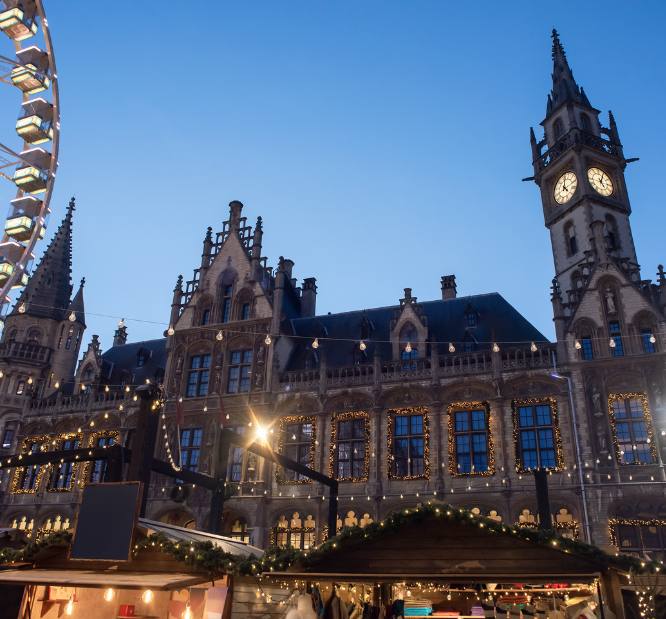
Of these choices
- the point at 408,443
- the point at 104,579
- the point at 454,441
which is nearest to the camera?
the point at 104,579

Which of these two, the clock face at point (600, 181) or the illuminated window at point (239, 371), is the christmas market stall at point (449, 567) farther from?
the clock face at point (600, 181)

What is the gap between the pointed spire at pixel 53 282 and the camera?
1585 inches

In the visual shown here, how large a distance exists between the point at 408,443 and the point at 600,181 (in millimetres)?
18298

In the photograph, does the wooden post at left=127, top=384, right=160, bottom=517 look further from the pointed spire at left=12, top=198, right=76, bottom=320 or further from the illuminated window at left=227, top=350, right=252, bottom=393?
the pointed spire at left=12, top=198, right=76, bottom=320

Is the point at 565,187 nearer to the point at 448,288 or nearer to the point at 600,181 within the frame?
the point at 600,181

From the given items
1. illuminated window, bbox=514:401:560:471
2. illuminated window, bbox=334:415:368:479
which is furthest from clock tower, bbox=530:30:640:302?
illuminated window, bbox=334:415:368:479

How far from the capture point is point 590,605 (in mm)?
10711

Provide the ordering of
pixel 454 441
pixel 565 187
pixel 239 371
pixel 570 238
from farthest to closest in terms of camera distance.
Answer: pixel 565 187 < pixel 570 238 < pixel 239 371 < pixel 454 441

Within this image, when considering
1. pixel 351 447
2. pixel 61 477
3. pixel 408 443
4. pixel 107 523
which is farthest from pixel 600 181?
pixel 61 477

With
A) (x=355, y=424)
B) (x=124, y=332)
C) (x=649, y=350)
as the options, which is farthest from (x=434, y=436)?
(x=124, y=332)

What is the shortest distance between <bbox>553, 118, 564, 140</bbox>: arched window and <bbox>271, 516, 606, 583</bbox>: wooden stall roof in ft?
102

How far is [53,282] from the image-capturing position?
139 feet

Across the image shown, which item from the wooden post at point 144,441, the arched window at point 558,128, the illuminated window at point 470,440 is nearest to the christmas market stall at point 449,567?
the wooden post at point 144,441

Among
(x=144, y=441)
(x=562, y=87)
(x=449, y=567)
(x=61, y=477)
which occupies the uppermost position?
(x=562, y=87)
